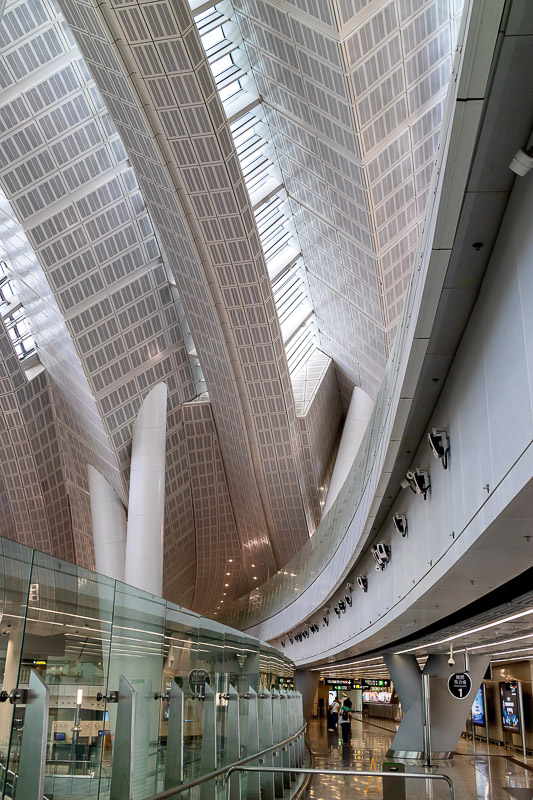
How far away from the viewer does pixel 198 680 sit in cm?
676

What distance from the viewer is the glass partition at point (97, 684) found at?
12.0ft

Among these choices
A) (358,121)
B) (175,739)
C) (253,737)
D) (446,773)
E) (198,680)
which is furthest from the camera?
(358,121)

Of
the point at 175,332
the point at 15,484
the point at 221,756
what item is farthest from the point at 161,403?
the point at 221,756

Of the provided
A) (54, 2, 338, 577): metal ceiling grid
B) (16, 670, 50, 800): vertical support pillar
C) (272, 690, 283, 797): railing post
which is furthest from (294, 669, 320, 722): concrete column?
(16, 670, 50, 800): vertical support pillar

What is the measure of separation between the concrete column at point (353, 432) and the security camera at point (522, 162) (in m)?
31.8

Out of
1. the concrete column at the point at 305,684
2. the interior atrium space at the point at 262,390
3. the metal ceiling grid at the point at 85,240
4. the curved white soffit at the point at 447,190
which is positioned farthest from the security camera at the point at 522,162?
the concrete column at the point at 305,684

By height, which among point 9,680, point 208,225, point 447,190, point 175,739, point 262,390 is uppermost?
point 208,225

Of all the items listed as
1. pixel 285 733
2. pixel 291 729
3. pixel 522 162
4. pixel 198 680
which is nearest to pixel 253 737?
pixel 198 680

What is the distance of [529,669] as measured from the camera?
2375cm

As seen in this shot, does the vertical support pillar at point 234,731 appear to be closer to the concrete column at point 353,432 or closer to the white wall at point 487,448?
the white wall at point 487,448

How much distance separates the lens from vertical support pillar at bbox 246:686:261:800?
8.74 metres

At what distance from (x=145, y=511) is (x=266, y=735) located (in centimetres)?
1545

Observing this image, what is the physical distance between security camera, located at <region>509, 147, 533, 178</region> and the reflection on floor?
38.2 ft

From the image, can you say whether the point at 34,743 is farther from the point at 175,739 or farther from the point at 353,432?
the point at 353,432
